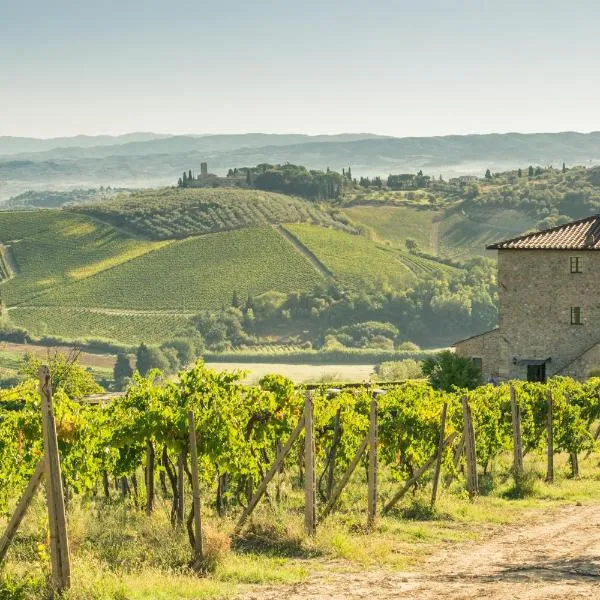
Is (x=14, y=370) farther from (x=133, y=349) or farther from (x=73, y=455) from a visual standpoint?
(x=73, y=455)

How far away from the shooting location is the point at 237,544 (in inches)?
550

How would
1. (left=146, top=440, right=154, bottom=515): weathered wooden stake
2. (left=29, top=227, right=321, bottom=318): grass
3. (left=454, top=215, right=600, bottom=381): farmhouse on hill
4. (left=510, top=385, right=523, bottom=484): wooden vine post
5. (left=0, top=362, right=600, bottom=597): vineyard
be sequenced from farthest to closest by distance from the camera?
(left=29, top=227, right=321, bottom=318): grass, (left=454, top=215, right=600, bottom=381): farmhouse on hill, (left=510, top=385, right=523, bottom=484): wooden vine post, (left=146, top=440, right=154, bottom=515): weathered wooden stake, (left=0, top=362, right=600, bottom=597): vineyard

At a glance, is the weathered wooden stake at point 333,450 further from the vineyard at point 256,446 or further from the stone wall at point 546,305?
the stone wall at point 546,305

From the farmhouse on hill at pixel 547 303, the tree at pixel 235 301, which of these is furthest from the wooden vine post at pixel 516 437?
the tree at pixel 235 301

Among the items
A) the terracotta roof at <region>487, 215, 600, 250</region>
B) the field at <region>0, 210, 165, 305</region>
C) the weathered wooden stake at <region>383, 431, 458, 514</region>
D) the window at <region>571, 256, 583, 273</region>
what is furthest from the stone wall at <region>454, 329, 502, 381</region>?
the field at <region>0, 210, 165, 305</region>

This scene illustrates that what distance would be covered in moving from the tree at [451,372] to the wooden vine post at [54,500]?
93.6ft

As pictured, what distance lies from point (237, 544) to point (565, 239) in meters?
34.3

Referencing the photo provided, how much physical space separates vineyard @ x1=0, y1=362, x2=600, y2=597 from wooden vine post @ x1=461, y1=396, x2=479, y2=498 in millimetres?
22

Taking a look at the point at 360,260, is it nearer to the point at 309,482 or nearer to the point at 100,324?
the point at 100,324

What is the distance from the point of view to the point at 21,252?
190125 mm

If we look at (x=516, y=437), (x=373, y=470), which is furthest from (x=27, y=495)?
(x=516, y=437)

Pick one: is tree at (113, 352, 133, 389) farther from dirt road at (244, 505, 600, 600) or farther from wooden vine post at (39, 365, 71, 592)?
wooden vine post at (39, 365, 71, 592)

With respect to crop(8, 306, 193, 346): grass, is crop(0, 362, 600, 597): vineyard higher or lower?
higher

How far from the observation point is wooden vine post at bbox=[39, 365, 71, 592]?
11.1 m
